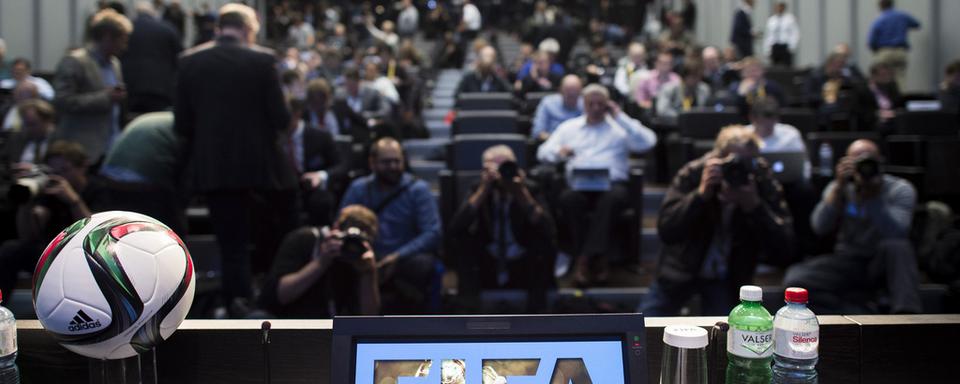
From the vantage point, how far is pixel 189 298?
1606 millimetres

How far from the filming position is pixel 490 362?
155cm

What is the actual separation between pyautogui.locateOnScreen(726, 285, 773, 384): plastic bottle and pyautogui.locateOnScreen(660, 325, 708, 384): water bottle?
0.06 meters

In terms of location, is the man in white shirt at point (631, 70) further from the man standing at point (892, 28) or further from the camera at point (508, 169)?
the camera at point (508, 169)

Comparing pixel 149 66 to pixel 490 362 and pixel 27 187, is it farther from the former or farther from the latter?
pixel 490 362

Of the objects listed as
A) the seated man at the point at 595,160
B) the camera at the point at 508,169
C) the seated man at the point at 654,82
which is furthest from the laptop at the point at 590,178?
the seated man at the point at 654,82

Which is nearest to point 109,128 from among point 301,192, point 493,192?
point 301,192

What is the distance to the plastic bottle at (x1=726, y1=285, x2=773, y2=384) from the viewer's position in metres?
1.59

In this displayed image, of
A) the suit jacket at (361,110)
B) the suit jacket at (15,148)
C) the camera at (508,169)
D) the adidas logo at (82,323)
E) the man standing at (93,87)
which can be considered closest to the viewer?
the adidas logo at (82,323)

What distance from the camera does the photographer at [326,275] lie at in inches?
146

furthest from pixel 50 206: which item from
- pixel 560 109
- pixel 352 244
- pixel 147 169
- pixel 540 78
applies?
pixel 540 78

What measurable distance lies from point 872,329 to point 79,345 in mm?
1390

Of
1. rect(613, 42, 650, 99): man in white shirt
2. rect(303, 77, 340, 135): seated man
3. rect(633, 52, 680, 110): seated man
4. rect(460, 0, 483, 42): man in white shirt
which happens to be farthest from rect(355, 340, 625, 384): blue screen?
rect(460, 0, 483, 42): man in white shirt

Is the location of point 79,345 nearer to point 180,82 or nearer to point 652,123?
point 180,82

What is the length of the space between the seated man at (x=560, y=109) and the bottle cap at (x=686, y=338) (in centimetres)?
559
